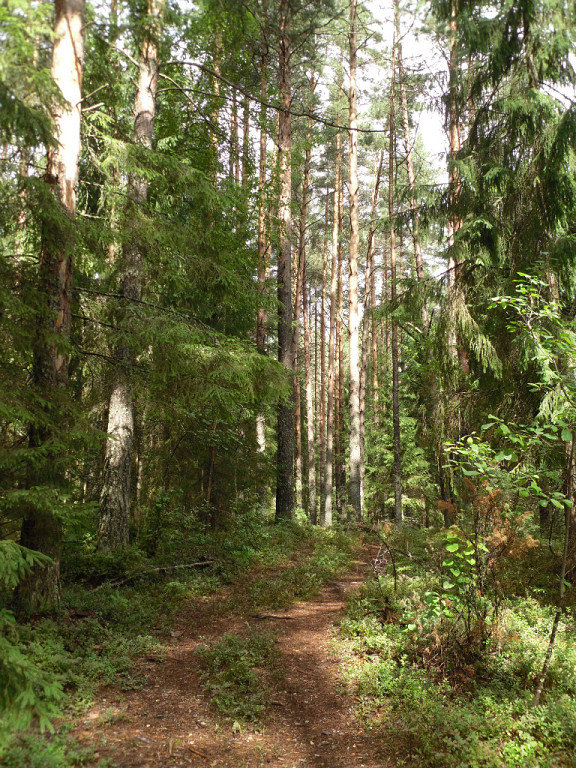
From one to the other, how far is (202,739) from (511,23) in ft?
31.8

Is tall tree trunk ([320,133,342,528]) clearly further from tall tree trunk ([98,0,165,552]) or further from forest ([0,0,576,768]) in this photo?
tall tree trunk ([98,0,165,552])

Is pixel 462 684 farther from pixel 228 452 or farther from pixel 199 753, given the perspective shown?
pixel 228 452

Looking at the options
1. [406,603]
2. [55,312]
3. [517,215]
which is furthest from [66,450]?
[517,215]

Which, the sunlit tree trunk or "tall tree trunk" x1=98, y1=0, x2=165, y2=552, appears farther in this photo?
the sunlit tree trunk

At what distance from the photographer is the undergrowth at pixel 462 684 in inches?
144

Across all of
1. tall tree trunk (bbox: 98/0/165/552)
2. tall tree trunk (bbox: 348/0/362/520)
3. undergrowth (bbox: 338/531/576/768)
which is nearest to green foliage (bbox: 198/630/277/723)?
undergrowth (bbox: 338/531/576/768)

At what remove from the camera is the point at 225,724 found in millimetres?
4195

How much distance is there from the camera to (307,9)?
14.1 m

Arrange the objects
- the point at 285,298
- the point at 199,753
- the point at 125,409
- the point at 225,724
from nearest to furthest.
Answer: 1. the point at 199,753
2. the point at 225,724
3. the point at 125,409
4. the point at 285,298

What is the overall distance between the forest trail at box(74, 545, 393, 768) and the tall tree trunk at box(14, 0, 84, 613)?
62.2 inches

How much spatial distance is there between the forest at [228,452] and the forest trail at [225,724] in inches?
1.1

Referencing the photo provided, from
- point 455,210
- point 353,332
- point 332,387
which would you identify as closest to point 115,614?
point 455,210

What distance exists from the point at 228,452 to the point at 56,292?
20.4 feet

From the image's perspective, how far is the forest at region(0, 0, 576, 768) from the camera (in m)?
4.02
